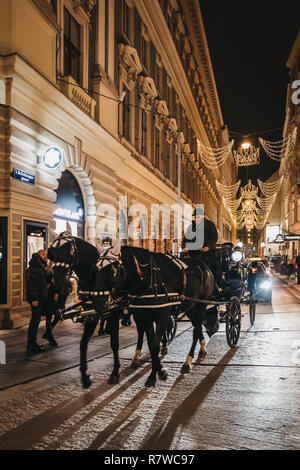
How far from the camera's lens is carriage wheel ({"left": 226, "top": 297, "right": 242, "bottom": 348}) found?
7621 mm

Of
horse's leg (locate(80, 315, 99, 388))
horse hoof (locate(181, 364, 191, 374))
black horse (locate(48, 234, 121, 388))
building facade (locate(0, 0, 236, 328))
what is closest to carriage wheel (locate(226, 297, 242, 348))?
horse hoof (locate(181, 364, 191, 374))

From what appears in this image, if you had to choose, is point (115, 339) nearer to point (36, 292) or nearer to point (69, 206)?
point (36, 292)

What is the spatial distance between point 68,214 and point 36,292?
5873 mm

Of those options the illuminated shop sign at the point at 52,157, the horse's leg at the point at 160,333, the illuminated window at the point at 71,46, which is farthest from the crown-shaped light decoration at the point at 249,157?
the horse's leg at the point at 160,333

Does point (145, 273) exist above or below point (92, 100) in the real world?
below

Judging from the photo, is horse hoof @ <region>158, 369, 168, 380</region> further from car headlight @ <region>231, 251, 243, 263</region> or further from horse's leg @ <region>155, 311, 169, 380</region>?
car headlight @ <region>231, 251, 243, 263</region>

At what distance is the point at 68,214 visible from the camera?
13430 mm

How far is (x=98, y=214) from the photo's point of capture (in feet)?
49.1

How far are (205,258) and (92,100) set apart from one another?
346 inches

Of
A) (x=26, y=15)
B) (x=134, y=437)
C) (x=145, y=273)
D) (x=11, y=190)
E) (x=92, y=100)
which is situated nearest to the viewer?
(x=134, y=437)

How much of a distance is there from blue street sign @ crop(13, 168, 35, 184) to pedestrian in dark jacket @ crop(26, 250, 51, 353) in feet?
9.34

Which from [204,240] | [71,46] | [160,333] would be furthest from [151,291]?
[71,46]
